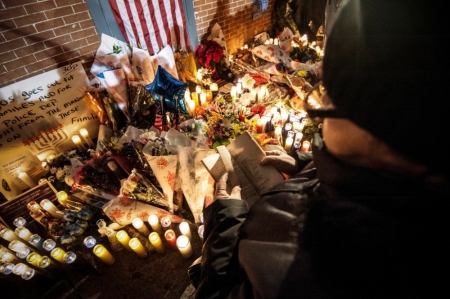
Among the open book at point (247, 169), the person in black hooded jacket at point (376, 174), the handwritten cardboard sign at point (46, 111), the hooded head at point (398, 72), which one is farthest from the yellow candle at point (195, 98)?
the hooded head at point (398, 72)

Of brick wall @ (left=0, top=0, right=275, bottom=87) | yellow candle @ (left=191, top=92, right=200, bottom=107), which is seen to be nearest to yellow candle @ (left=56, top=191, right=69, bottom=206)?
brick wall @ (left=0, top=0, right=275, bottom=87)

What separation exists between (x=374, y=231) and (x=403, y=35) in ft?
1.90

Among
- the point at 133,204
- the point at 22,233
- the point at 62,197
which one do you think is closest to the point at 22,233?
the point at 22,233

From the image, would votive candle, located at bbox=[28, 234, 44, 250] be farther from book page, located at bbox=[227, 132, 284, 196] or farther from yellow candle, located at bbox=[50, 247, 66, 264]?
book page, located at bbox=[227, 132, 284, 196]

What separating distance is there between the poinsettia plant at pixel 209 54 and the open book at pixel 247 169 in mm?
2892

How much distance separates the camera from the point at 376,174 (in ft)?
2.62

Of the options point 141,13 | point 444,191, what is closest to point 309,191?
point 444,191

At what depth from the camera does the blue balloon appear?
2887 mm

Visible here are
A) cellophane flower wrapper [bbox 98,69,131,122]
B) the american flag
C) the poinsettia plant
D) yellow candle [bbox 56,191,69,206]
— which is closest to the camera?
yellow candle [bbox 56,191,69,206]

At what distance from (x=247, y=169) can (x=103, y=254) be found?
1.56 metres

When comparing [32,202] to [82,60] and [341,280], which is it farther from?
[341,280]

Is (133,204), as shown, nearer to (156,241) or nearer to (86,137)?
(156,241)

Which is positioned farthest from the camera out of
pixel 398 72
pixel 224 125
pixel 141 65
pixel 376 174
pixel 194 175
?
pixel 141 65

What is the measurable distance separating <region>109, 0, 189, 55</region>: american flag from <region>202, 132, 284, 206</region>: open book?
10.1 ft
